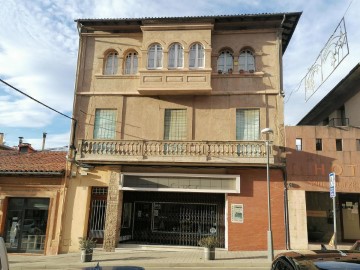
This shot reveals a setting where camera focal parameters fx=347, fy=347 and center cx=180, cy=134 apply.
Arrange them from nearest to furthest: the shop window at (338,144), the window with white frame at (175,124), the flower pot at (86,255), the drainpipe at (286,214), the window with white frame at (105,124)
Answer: the flower pot at (86,255), the drainpipe at (286,214), the shop window at (338,144), the window with white frame at (175,124), the window with white frame at (105,124)

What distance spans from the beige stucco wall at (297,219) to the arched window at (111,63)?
37.8 feet

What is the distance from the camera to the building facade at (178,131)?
17.1m

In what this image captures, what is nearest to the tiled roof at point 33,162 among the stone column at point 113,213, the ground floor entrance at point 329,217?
the stone column at point 113,213

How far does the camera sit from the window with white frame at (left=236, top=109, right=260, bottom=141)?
17.9m

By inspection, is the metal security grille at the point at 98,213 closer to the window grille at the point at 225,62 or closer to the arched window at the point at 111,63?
the arched window at the point at 111,63

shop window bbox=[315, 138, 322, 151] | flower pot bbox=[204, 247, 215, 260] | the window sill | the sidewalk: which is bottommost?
the sidewalk

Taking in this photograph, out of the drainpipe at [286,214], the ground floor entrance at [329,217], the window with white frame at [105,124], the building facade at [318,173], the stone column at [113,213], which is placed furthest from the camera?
the window with white frame at [105,124]

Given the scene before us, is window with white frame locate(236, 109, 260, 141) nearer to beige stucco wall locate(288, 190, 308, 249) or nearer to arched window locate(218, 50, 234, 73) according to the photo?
arched window locate(218, 50, 234, 73)

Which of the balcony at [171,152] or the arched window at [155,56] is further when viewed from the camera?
the arched window at [155,56]

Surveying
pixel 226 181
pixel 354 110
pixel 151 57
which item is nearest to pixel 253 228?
pixel 226 181

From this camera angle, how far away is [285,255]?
4.80 meters

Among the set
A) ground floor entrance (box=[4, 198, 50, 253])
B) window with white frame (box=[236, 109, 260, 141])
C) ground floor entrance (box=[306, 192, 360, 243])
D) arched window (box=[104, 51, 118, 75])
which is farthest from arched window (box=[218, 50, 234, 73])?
ground floor entrance (box=[4, 198, 50, 253])

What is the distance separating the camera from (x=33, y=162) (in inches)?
775

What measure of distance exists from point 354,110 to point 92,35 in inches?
610
